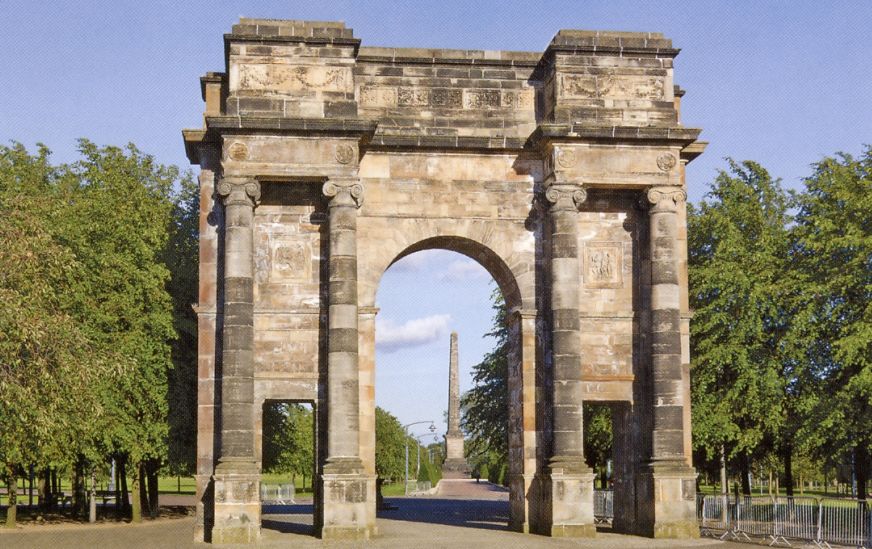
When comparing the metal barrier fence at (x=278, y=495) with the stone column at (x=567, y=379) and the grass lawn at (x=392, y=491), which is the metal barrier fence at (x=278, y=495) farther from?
the stone column at (x=567, y=379)

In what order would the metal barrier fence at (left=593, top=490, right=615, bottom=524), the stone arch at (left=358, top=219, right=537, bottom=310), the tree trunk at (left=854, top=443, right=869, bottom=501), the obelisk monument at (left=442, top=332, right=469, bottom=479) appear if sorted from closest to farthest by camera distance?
the stone arch at (left=358, top=219, right=537, bottom=310) < the tree trunk at (left=854, top=443, right=869, bottom=501) < the metal barrier fence at (left=593, top=490, right=615, bottom=524) < the obelisk monument at (left=442, top=332, right=469, bottom=479)

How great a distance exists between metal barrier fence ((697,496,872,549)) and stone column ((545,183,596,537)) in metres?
3.74

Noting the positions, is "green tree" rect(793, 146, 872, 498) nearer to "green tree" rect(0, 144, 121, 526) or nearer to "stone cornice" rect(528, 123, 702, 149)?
"stone cornice" rect(528, 123, 702, 149)

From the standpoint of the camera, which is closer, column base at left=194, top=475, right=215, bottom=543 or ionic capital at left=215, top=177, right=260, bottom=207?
column base at left=194, top=475, right=215, bottom=543

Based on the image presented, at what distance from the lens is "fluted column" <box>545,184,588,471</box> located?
2458 cm

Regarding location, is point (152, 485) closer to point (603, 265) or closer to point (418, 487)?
point (603, 265)

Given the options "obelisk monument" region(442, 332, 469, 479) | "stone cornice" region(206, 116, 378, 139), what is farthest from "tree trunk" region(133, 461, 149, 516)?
"obelisk monument" region(442, 332, 469, 479)

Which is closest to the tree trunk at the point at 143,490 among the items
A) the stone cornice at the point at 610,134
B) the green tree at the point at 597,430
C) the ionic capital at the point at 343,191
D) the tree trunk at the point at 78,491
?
the tree trunk at the point at 78,491

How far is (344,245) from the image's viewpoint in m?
24.7

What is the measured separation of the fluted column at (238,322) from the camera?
2405cm

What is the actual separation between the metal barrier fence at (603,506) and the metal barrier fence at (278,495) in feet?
72.5

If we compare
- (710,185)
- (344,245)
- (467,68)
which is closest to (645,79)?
(467,68)

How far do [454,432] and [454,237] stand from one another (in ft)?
238

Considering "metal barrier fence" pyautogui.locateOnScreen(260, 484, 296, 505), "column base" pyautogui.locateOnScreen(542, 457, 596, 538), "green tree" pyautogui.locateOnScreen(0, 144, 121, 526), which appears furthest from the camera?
"metal barrier fence" pyautogui.locateOnScreen(260, 484, 296, 505)
